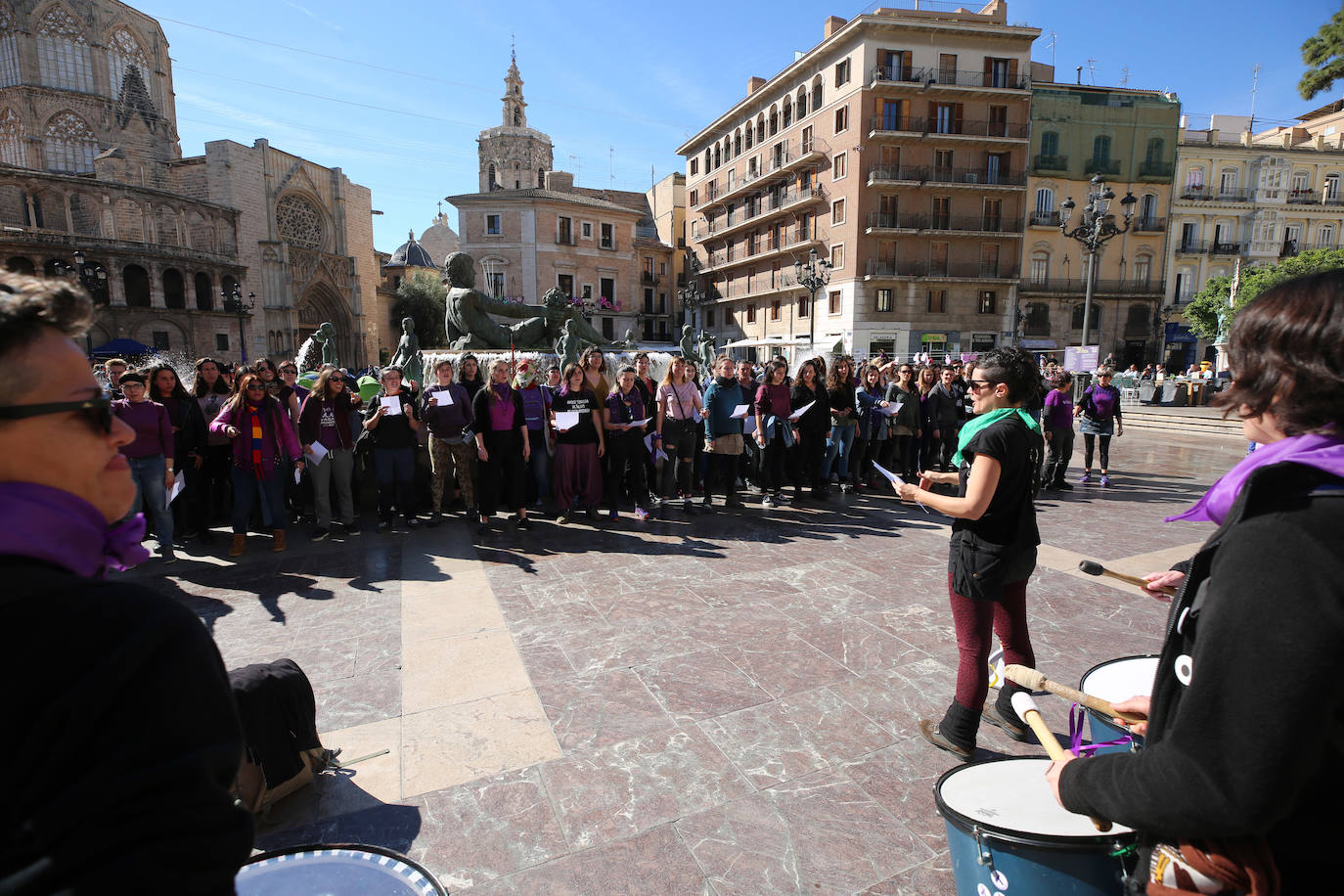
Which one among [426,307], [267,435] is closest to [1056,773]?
[267,435]

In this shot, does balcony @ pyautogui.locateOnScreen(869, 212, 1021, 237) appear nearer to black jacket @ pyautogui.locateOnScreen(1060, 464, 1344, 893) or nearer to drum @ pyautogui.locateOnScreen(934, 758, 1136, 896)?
drum @ pyautogui.locateOnScreen(934, 758, 1136, 896)

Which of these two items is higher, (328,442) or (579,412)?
(579,412)

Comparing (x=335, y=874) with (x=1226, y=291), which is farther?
(x=1226, y=291)

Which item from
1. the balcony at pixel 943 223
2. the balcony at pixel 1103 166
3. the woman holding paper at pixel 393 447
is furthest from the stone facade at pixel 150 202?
the balcony at pixel 1103 166

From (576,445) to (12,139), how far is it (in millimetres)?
55033

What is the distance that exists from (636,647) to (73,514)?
11.6ft

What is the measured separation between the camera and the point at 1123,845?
58.6 inches

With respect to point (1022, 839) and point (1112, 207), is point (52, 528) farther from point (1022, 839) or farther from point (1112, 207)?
point (1112, 207)

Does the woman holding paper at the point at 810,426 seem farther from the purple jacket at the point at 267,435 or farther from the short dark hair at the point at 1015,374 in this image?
the purple jacket at the point at 267,435

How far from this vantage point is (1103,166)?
123 ft

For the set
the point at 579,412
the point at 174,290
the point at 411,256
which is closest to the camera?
the point at 579,412

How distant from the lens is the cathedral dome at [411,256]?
60.3 meters

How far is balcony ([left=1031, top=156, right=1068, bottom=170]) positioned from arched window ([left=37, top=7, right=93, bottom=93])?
5839 cm

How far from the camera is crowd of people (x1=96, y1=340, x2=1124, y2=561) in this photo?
6543 millimetres
